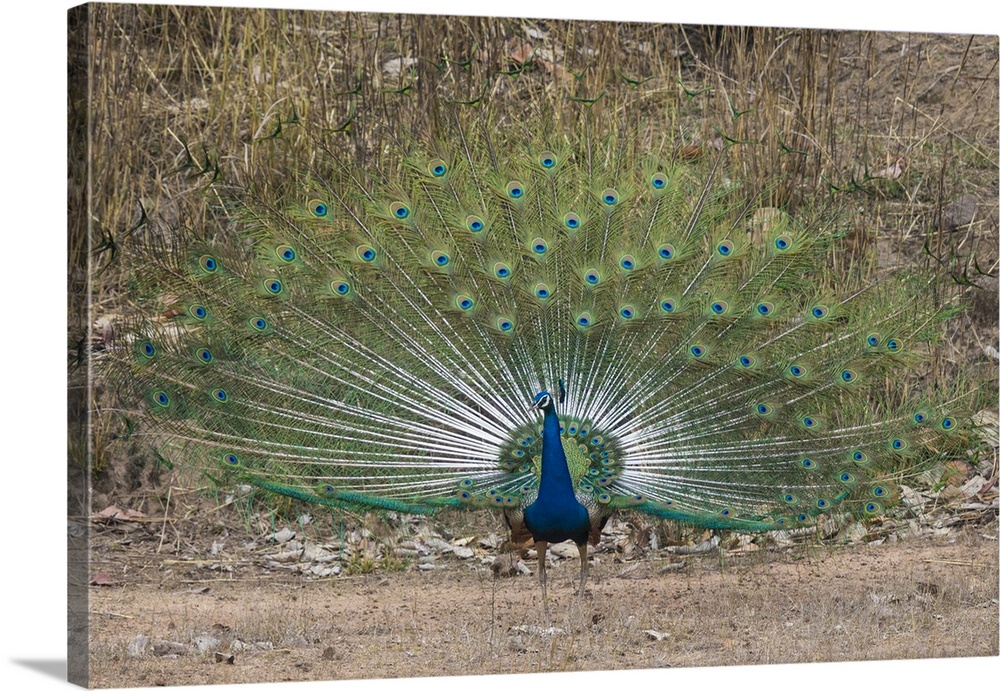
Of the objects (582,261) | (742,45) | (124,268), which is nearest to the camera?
(124,268)

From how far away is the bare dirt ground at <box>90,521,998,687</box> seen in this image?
318 inches

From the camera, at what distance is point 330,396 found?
820 centimetres

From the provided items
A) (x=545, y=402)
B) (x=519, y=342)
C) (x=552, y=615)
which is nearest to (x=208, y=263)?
(x=519, y=342)

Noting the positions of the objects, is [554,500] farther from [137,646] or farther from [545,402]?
[137,646]

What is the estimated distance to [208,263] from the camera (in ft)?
26.5

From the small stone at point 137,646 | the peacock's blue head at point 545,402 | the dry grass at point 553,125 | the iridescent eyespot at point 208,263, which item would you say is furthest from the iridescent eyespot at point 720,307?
the small stone at point 137,646

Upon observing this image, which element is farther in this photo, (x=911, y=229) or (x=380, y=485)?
(x=911, y=229)

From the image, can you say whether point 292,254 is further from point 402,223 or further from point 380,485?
point 380,485

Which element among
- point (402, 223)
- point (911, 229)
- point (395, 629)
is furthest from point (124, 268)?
point (911, 229)

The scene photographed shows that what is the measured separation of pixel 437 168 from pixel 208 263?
116cm

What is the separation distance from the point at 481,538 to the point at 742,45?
9.16 ft

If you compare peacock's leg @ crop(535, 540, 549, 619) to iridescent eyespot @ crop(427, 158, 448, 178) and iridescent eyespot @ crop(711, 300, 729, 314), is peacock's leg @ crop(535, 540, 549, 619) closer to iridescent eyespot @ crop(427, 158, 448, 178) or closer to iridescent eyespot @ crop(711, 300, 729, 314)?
iridescent eyespot @ crop(711, 300, 729, 314)

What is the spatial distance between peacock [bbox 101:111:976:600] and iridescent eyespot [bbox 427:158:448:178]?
2 centimetres

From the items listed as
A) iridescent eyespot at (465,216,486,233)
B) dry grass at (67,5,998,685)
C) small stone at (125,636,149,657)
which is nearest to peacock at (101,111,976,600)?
iridescent eyespot at (465,216,486,233)
